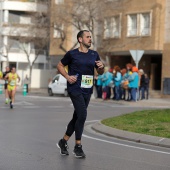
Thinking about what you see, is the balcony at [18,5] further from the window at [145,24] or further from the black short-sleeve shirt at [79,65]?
the black short-sleeve shirt at [79,65]

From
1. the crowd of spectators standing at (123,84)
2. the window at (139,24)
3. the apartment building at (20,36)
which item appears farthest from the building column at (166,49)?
the apartment building at (20,36)

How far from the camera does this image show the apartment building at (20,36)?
6059 centimetres

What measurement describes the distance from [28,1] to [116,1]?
84.3 ft

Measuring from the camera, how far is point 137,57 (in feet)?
107

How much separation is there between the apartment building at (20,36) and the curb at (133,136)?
4160 cm

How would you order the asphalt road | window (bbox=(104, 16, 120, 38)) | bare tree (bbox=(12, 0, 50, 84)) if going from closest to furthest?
the asphalt road, window (bbox=(104, 16, 120, 38)), bare tree (bbox=(12, 0, 50, 84))

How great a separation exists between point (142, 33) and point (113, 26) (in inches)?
120

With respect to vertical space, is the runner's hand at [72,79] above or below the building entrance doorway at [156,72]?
above

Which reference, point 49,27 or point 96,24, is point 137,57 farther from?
point 49,27

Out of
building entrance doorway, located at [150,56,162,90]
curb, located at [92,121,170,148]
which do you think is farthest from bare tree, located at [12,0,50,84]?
curb, located at [92,121,170,148]

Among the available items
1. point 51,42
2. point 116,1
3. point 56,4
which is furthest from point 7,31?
point 116,1

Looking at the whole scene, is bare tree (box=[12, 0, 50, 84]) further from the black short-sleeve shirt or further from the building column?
the black short-sleeve shirt

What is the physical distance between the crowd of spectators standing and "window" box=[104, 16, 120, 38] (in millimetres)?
10340

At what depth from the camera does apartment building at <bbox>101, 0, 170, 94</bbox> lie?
41.2 meters
